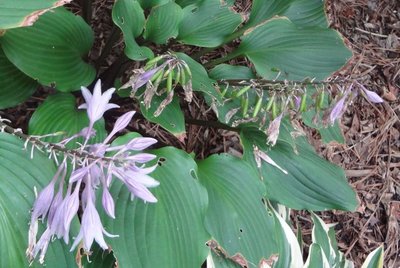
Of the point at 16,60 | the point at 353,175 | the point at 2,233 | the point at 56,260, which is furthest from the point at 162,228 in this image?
the point at 353,175

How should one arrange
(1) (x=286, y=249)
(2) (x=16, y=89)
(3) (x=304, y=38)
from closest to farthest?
1. (2) (x=16, y=89)
2. (1) (x=286, y=249)
3. (3) (x=304, y=38)

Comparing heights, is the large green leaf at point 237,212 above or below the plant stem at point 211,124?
below

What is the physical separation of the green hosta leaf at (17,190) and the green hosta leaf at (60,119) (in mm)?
288

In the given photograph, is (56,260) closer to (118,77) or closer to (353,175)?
(118,77)

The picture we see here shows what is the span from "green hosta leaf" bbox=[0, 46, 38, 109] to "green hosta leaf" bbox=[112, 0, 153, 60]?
349mm

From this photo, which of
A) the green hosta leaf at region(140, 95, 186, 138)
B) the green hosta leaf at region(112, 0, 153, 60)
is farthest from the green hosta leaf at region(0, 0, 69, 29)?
the green hosta leaf at region(140, 95, 186, 138)

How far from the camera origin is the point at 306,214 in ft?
8.15

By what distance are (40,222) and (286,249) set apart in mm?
1023

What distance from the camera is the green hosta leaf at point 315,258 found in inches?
79.0

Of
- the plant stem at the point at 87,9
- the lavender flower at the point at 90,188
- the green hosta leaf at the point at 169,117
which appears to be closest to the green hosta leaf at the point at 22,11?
the lavender flower at the point at 90,188

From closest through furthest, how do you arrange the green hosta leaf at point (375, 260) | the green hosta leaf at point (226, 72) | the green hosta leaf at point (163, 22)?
the green hosta leaf at point (163, 22), the green hosta leaf at point (226, 72), the green hosta leaf at point (375, 260)

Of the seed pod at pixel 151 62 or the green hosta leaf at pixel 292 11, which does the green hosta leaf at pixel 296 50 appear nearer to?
the green hosta leaf at pixel 292 11

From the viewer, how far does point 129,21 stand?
5.87ft

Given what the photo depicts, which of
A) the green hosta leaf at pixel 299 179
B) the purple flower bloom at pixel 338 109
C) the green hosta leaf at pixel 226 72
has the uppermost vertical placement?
the purple flower bloom at pixel 338 109
